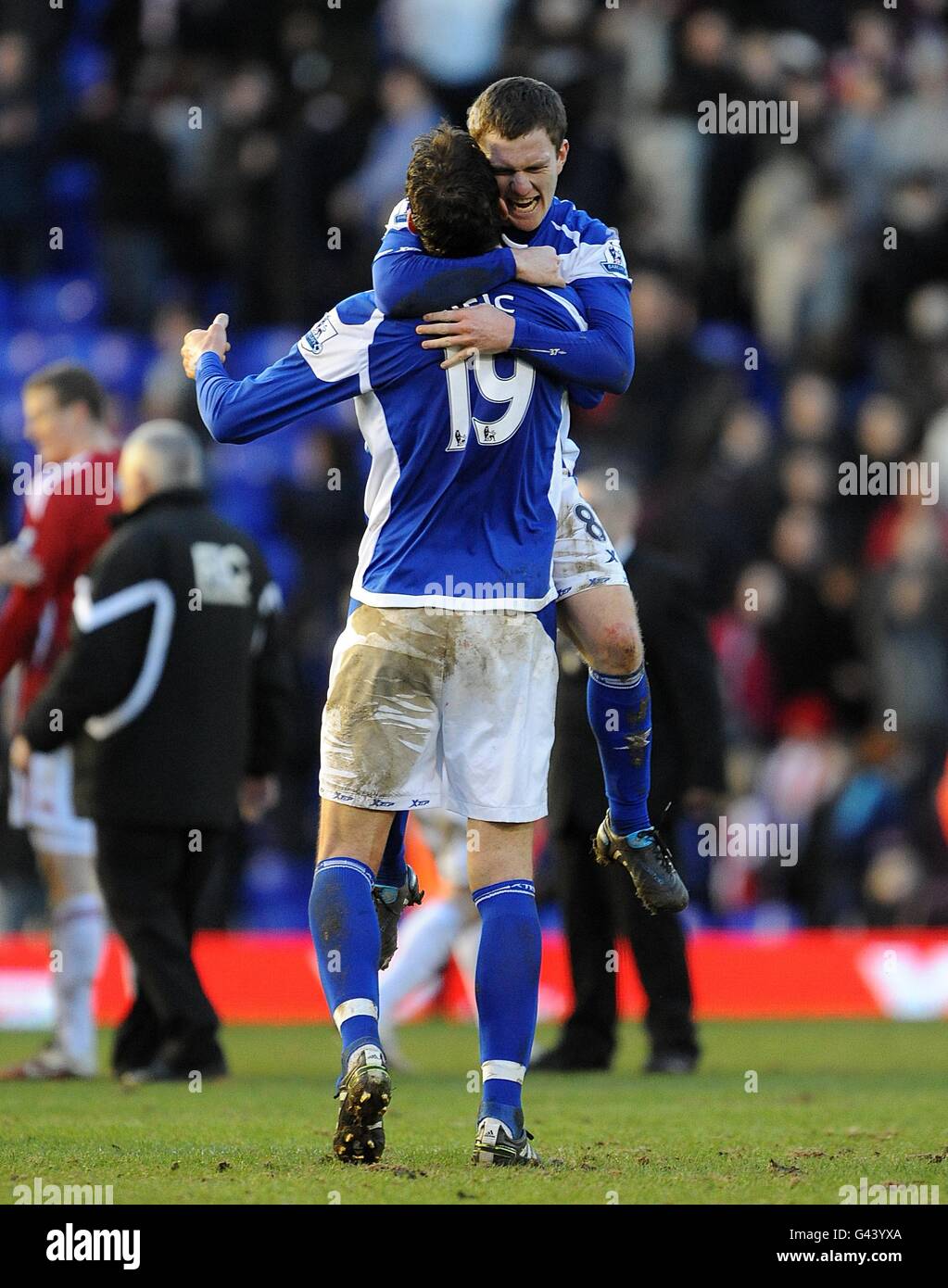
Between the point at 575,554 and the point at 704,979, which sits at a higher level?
the point at 575,554

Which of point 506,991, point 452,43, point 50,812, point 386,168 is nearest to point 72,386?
point 50,812

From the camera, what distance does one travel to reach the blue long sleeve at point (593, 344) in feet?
17.6

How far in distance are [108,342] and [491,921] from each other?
1055cm

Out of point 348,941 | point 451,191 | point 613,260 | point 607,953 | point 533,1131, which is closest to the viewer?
point 451,191

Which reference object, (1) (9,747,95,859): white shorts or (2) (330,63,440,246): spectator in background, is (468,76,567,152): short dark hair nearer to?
(1) (9,747,95,859): white shorts

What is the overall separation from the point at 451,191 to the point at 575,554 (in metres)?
1.01

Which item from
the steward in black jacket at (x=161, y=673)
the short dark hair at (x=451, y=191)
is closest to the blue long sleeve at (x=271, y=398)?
the short dark hair at (x=451, y=191)

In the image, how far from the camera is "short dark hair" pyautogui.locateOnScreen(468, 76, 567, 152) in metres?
5.35

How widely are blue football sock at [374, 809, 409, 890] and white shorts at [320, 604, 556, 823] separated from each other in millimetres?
350

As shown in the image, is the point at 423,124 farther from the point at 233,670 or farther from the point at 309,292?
the point at 233,670

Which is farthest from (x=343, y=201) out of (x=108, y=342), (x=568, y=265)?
(x=568, y=265)

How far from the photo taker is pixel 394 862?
580cm

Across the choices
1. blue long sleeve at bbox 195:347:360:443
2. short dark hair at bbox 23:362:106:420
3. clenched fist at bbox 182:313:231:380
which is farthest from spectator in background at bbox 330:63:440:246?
blue long sleeve at bbox 195:347:360:443

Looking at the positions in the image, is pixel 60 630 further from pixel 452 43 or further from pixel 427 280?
pixel 452 43
